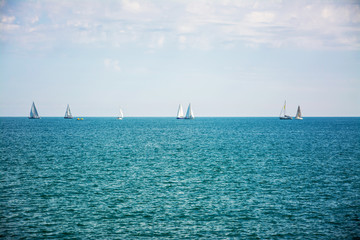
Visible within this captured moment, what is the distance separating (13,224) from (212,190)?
74.4 feet

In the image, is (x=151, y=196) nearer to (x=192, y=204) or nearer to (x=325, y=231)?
(x=192, y=204)

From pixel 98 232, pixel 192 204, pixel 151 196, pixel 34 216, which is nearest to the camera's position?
pixel 98 232

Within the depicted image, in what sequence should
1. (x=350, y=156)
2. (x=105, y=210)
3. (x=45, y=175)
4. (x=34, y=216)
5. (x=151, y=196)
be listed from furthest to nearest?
1. (x=350, y=156)
2. (x=45, y=175)
3. (x=151, y=196)
4. (x=105, y=210)
5. (x=34, y=216)

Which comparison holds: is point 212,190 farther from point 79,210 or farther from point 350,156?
point 350,156

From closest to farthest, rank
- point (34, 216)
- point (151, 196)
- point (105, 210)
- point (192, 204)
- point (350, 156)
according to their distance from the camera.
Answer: point (34, 216) → point (105, 210) → point (192, 204) → point (151, 196) → point (350, 156)

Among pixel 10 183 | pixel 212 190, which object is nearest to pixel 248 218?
pixel 212 190

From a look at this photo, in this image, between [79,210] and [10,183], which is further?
[10,183]

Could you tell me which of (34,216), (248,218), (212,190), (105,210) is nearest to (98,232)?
(105,210)

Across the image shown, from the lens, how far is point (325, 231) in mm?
27719

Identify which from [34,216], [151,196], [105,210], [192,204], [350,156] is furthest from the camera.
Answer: [350,156]

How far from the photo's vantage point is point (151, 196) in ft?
125

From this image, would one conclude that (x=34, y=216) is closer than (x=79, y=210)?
Yes

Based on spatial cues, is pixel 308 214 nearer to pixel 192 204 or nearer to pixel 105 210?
pixel 192 204

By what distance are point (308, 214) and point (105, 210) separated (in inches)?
785
